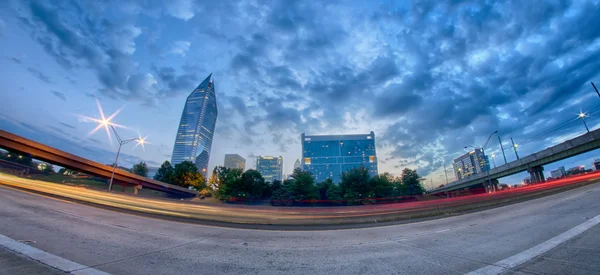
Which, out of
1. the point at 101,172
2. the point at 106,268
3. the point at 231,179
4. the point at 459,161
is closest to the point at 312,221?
the point at 106,268

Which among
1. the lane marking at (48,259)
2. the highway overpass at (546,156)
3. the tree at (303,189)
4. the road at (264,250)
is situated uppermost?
the highway overpass at (546,156)

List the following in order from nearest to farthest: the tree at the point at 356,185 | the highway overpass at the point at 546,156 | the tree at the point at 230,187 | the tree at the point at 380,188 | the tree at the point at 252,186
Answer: the highway overpass at the point at 546,156 → the tree at the point at 356,185 → the tree at the point at 380,188 → the tree at the point at 230,187 → the tree at the point at 252,186

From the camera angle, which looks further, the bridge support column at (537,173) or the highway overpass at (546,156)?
the bridge support column at (537,173)

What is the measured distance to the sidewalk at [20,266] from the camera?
330cm

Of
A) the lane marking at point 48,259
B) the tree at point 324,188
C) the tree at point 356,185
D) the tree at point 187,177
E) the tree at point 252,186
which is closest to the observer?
the lane marking at point 48,259

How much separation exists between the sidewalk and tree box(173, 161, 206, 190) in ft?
269

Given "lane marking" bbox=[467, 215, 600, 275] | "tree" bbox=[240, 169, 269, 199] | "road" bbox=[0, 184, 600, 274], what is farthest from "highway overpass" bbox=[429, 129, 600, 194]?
"tree" bbox=[240, 169, 269, 199]

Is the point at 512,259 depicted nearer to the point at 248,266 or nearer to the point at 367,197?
the point at 248,266

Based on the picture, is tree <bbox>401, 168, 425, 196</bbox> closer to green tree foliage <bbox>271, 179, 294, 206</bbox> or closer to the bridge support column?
the bridge support column

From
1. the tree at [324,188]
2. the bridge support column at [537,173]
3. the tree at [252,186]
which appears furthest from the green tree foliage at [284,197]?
the bridge support column at [537,173]

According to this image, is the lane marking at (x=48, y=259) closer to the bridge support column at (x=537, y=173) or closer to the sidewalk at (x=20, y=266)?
the sidewalk at (x=20, y=266)

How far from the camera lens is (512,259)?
13.6 ft

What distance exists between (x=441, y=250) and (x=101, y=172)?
204 ft

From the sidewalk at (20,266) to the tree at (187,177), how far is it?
82087 mm
